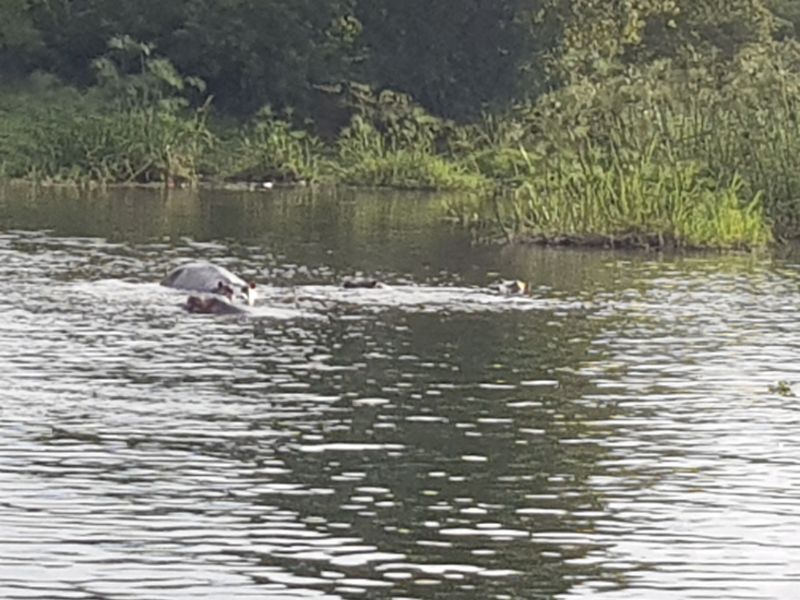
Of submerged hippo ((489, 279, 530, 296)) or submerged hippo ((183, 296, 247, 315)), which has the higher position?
submerged hippo ((489, 279, 530, 296))

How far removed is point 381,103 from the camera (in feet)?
156

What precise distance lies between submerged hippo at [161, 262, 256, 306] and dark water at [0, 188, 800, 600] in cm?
21

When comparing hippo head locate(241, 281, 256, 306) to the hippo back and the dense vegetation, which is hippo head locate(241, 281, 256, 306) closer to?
the hippo back

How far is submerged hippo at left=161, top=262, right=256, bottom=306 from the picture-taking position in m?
20.0

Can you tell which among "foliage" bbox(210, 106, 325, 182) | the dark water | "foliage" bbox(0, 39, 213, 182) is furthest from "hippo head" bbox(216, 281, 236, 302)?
"foliage" bbox(210, 106, 325, 182)

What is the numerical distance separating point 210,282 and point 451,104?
3270 centimetres

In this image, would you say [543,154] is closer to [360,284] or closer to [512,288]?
[512,288]

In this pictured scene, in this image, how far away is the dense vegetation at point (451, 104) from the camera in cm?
2858

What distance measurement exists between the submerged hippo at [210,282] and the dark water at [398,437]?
207 millimetres

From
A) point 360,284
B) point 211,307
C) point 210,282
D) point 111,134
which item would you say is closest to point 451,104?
point 111,134

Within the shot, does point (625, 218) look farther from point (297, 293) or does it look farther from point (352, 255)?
point (297, 293)

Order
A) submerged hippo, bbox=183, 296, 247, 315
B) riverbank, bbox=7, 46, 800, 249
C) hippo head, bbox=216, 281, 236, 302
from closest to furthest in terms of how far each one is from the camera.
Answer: submerged hippo, bbox=183, 296, 247, 315 → hippo head, bbox=216, 281, 236, 302 → riverbank, bbox=7, 46, 800, 249

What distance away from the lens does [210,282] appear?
2050cm

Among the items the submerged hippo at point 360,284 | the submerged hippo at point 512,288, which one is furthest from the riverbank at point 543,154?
the submerged hippo at point 360,284
